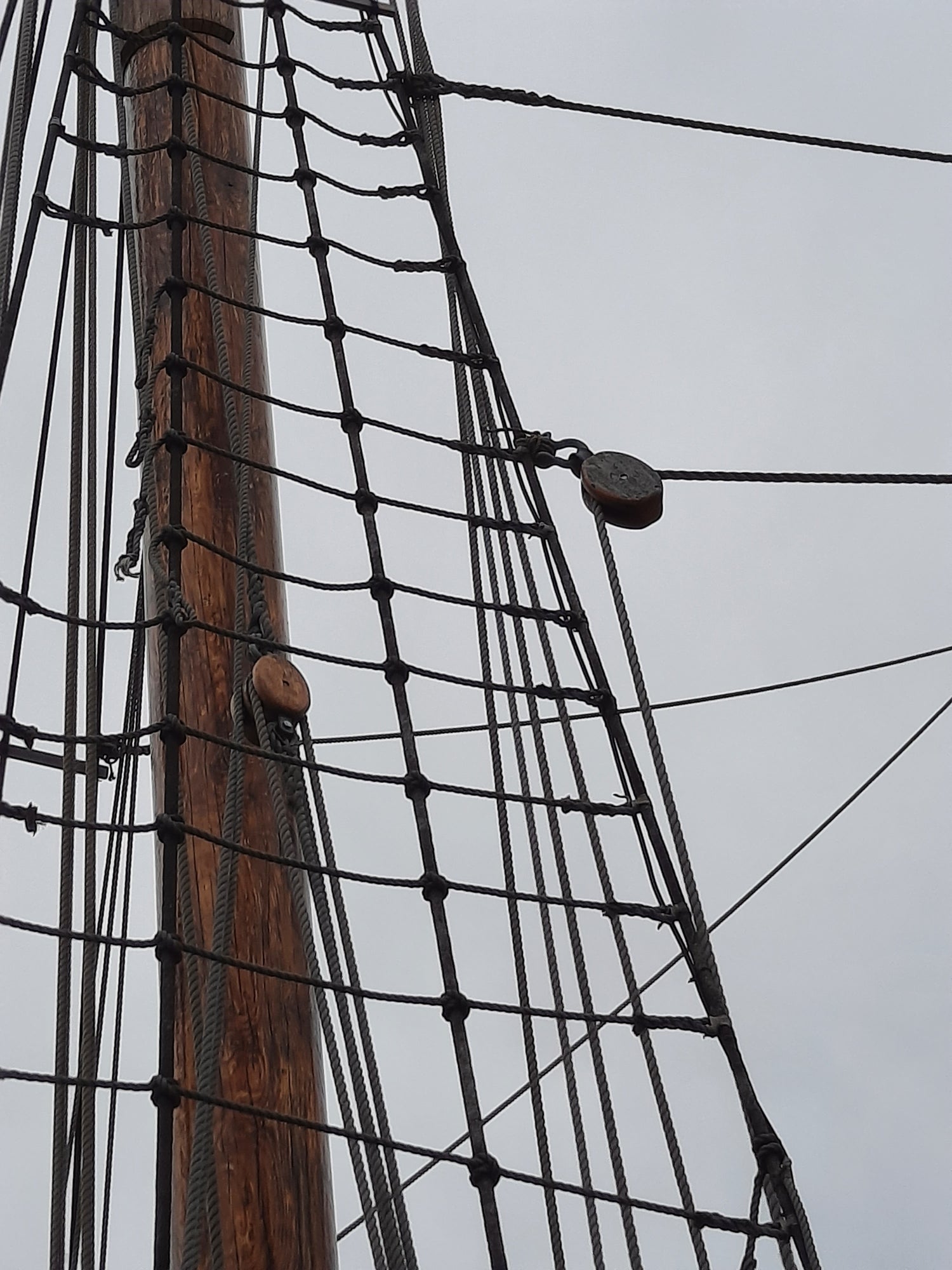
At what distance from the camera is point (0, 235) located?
330 cm

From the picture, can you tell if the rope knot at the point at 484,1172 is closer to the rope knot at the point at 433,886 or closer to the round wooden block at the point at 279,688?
the rope knot at the point at 433,886

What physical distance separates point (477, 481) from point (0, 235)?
131 centimetres

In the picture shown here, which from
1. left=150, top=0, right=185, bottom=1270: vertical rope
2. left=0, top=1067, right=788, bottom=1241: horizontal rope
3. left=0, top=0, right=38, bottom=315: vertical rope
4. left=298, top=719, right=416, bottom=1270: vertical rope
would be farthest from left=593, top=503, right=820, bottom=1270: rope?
left=0, top=0, right=38, bottom=315: vertical rope

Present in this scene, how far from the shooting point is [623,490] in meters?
3.54

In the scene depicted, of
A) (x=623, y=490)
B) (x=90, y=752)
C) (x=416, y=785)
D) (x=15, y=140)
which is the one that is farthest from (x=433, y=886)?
(x=15, y=140)

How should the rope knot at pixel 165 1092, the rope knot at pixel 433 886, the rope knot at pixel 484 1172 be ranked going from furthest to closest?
the rope knot at pixel 433 886, the rope knot at pixel 484 1172, the rope knot at pixel 165 1092

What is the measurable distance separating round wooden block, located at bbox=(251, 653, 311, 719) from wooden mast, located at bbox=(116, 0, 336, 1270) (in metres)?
0.13

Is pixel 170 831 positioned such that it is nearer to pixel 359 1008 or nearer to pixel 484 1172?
pixel 359 1008

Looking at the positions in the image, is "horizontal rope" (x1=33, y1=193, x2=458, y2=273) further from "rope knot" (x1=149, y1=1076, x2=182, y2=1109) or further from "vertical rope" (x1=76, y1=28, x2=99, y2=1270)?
"rope knot" (x1=149, y1=1076, x2=182, y2=1109)

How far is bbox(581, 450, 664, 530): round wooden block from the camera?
353 centimetres

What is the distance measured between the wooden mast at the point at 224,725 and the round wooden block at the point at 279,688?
0.13 m

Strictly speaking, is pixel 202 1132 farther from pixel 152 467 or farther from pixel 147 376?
pixel 147 376

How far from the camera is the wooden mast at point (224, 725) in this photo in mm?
2338

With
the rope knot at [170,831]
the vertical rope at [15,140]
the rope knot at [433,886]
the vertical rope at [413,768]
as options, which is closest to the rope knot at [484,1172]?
the vertical rope at [413,768]
